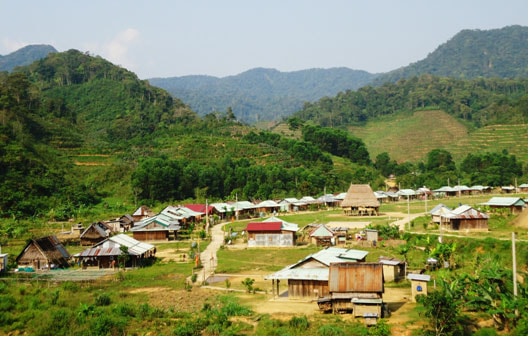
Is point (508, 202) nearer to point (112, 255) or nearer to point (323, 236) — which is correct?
point (323, 236)

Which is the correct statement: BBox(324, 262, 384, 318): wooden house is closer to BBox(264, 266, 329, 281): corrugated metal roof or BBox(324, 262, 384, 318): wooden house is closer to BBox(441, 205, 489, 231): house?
BBox(264, 266, 329, 281): corrugated metal roof

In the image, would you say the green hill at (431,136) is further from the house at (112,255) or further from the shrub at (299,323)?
the shrub at (299,323)

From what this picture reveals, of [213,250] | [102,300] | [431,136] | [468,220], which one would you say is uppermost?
[431,136]

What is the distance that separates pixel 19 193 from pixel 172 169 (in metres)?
19.1

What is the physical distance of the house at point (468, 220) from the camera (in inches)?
1467

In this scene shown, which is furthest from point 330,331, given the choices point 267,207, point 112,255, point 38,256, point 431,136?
point 431,136

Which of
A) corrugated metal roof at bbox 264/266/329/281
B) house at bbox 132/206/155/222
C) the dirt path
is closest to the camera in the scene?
corrugated metal roof at bbox 264/266/329/281

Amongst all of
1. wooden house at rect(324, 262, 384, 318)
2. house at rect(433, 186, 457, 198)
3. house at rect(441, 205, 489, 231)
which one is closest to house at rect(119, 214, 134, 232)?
house at rect(441, 205, 489, 231)

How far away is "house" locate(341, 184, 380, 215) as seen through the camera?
183 ft

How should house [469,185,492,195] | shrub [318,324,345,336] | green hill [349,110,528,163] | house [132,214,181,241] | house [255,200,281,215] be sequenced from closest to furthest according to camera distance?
shrub [318,324,345,336] → house [132,214,181,241] → house [255,200,281,215] → house [469,185,492,195] → green hill [349,110,528,163]

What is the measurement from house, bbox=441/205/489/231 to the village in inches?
2.7

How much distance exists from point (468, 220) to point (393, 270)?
1484 centimetres

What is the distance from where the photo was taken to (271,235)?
38250 millimetres

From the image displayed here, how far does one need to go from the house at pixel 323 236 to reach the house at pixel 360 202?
19.1 metres
